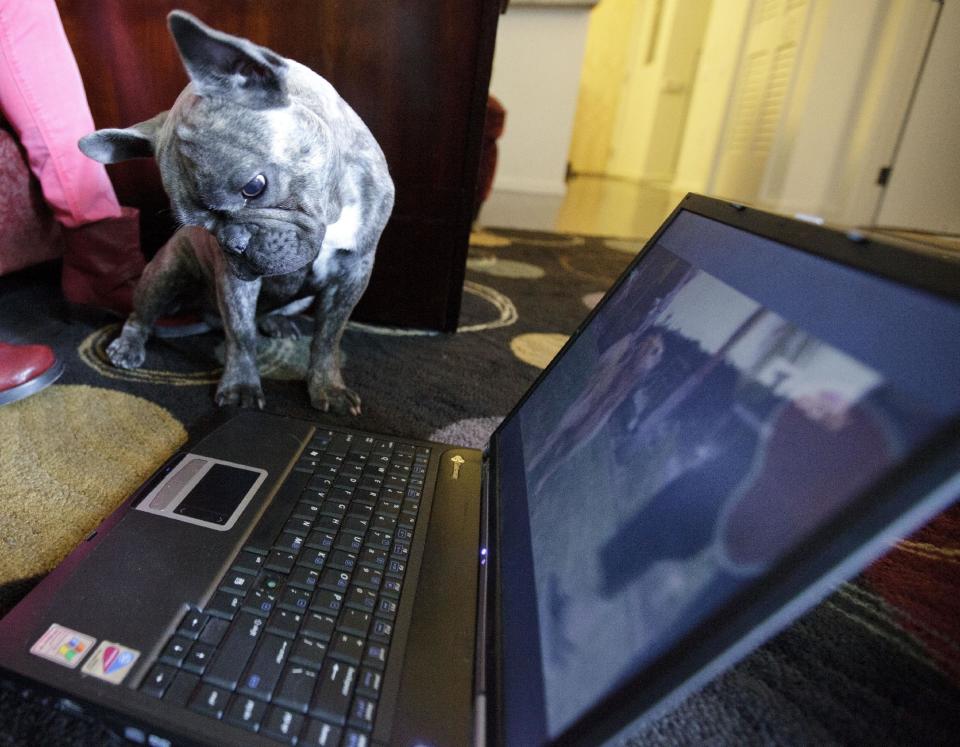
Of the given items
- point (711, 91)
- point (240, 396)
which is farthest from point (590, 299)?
point (711, 91)

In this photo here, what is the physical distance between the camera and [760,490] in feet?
0.79

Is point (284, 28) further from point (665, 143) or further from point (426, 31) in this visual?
point (665, 143)

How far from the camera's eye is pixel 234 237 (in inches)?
25.6

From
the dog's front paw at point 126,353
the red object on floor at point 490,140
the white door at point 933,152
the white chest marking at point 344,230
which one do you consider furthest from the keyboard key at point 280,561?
the white door at point 933,152

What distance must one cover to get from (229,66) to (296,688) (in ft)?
1.90

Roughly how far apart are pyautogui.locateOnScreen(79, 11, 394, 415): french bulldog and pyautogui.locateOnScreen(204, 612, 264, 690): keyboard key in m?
0.43

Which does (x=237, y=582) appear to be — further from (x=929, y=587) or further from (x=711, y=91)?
(x=711, y=91)

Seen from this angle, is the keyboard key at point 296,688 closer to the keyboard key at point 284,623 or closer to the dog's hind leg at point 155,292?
the keyboard key at point 284,623

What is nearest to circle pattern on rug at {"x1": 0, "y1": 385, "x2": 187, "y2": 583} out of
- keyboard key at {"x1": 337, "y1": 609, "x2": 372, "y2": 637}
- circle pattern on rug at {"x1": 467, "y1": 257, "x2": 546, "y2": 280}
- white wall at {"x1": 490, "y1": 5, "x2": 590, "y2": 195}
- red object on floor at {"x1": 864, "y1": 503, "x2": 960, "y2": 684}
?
keyboard key at {"x1": 337, "y1": 609, "x2": 372, "y2": 637}

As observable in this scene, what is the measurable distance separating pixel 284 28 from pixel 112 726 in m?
1.07

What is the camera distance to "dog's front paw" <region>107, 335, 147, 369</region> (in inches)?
36.4

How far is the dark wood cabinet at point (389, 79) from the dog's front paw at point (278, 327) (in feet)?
0.56

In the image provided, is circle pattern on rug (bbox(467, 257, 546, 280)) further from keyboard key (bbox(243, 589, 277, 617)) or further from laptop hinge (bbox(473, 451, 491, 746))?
keyboard key (bbox(243, 589, 277, 617))

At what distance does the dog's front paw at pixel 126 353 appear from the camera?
93 centimetres
